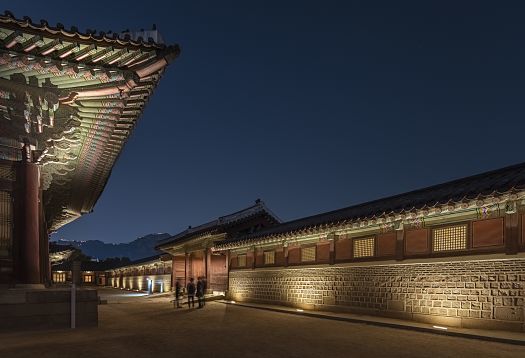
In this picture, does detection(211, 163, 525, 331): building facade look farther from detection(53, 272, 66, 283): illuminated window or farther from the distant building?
detection(53, 272, 66, 283): illuminated window

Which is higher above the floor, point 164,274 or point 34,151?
point 34,151

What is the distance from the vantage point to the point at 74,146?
13.4 meters

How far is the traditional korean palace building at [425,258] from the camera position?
38.2ft

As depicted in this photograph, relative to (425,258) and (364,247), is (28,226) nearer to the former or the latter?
(364,247)

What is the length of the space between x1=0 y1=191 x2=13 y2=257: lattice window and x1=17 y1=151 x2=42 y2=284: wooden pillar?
31 centimetres

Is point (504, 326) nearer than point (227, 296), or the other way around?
point (504, 326)

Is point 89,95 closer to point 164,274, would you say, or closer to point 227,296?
point 227,296

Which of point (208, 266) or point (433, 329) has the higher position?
point (433, 329)

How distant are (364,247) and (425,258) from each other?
3.11m

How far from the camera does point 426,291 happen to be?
552 inches

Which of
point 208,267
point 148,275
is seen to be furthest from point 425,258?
point 148,275

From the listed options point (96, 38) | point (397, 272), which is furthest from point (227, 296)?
point (96, 38)

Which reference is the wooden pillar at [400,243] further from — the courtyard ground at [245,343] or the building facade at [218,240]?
the building facade at [218,240]

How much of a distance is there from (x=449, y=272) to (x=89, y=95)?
36.6ft
